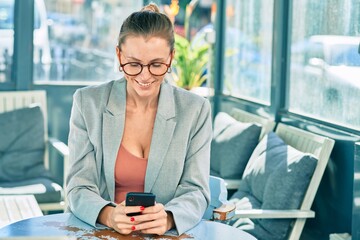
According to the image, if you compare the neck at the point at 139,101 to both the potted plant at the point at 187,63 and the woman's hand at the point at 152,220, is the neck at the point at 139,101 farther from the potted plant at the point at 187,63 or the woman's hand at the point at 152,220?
the potted plant at the point at 187,63

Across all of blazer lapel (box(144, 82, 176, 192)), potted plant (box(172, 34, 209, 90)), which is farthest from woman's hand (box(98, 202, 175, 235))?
potted plant (box(172, 34, 209, 90))

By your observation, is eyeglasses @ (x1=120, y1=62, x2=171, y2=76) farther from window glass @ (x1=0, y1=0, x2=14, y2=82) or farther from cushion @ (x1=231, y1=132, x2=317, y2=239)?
window glass @ (x1=0, y1=0, x2=14, y2=82)

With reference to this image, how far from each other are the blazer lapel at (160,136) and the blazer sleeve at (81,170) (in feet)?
0.59

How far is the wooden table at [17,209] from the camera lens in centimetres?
358

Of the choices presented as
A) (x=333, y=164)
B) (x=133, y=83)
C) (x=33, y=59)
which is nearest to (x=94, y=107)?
(x=133, y=83)

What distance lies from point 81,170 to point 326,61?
1969 millimetres

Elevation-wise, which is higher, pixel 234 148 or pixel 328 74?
pixel 328 74

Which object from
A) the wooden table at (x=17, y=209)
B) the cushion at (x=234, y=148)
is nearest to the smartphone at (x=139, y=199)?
the wooden table at (x=17, y=209)

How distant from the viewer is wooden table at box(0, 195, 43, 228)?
141 inches

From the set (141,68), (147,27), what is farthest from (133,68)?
(147,27)

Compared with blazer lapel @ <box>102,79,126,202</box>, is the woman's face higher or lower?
higher

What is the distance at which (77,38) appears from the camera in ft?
19.6

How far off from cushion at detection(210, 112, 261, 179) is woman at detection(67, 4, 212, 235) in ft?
6.78

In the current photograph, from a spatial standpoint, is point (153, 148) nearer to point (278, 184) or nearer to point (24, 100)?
point (278, 184)
